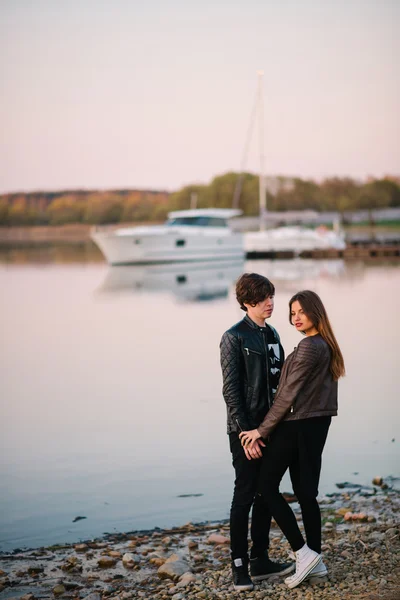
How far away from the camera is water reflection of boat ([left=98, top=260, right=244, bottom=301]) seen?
3572 centimetres

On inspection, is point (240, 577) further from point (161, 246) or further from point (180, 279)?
point (161, 246)

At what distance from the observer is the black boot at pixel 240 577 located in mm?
4328

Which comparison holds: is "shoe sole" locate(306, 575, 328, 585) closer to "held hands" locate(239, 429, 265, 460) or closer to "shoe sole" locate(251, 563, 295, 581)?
"shoe sole" locate(251, 563, 295, 581)

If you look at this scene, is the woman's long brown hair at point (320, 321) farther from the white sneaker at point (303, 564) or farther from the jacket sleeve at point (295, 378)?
the white sneaker at point (303, 564)

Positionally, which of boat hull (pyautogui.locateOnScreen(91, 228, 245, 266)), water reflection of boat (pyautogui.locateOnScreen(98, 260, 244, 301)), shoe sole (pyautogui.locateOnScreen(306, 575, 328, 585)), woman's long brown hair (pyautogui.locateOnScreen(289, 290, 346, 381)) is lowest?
shoe sole (pyautogui.locateOnScreen(306, 575, 328, 585))

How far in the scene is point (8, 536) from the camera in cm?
627

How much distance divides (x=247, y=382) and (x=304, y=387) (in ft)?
1.00

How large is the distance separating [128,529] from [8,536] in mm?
960

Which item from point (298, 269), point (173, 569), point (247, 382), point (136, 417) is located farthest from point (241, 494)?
point (298, 269)

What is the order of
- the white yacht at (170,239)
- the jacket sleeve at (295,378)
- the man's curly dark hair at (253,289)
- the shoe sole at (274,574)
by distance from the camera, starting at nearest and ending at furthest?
the jacket sleeve at (295,378) < the man's curly dark hair at (253,289) < the shoe sole at (274,574) < the white yacht at (170,239)

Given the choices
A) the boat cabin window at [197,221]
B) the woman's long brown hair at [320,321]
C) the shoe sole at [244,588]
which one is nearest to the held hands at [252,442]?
the woman's long brown hair at [320,321]

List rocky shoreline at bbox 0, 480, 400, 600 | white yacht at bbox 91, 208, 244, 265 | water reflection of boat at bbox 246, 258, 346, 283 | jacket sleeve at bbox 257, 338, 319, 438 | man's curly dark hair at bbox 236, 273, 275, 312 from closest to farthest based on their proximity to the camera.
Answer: jacket sleeve at bbox 257, 338, 319, 438 → man's curly dark hair at bbox 236, 273, 275, 312 → rocky shoreline at bbox 0, 480, 400, 600 → water reflection of boat at bbox 246, 258, 346, 283 → white yacht at bbox 91, 208, 244, 265

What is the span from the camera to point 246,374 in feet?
13.7

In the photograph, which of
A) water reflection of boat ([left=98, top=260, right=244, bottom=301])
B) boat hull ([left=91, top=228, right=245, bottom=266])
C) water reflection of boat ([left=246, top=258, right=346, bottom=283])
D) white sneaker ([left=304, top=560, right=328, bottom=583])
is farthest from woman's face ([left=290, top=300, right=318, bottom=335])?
boat hull ([left=91, top=228, right=245, bottom=266])
